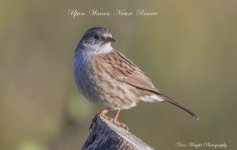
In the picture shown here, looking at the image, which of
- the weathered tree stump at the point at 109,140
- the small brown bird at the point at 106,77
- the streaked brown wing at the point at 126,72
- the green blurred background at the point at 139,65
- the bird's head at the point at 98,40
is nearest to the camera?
the weathered tree stump at the point at 109,140

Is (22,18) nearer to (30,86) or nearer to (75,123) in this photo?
(30,86)

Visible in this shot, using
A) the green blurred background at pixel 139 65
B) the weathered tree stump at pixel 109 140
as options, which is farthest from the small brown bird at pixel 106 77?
the weathered tree stump at pixel 109 140

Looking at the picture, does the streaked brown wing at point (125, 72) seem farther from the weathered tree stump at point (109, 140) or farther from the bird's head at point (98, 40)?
the weathered tree stump at point (109, 140)

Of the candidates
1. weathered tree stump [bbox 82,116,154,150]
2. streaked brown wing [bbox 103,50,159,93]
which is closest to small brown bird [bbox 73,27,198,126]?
streaked brown wing [bbox 103,50,159,93]

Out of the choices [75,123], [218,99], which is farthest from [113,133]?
[218,99]

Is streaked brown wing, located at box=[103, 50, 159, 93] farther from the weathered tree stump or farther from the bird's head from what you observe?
the weathered tree stump

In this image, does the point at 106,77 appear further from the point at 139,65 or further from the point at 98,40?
the point at 139,65

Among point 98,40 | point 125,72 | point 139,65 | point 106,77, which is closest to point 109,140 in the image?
point 106,77
